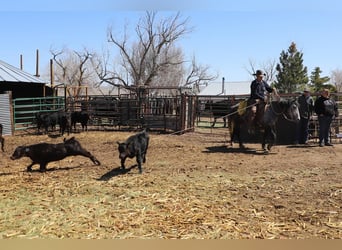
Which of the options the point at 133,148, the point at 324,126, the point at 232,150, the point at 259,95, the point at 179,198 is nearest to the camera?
the point at 179,198

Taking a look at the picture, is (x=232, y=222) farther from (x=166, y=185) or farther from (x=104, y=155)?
(x=104, y=155)

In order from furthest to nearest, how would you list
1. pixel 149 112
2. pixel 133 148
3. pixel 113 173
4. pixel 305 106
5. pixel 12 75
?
pixel 12 75
pixel 149 112
pixel 305 106
pixel 113 173
pixel 133 148

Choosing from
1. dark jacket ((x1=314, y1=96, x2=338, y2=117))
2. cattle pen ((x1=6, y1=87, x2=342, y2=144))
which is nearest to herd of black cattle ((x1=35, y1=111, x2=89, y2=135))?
cattle pen ((x1=6, y1=87, x2=342, y2=144))

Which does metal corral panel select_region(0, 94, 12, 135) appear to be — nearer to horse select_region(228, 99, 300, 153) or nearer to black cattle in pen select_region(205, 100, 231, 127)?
black cattle in pen select_region(205, 100, 231, 127)

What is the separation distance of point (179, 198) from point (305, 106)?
7.65 m

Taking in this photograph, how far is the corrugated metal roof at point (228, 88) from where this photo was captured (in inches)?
2275

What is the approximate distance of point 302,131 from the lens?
39.5 feet

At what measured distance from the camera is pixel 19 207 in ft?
17.8

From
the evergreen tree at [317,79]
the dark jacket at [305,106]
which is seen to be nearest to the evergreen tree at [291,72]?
the evergreen tree at [317,79]

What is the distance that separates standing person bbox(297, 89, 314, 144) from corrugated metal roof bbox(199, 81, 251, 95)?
4493 cm

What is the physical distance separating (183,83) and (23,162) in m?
47.1

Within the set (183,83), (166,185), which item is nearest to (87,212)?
(166,185)

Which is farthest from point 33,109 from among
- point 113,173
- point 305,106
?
point 305,106

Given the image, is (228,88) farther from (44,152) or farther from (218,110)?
(44,152)
